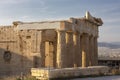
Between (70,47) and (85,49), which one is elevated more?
(70,47)

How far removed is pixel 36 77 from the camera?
2286 centimetres

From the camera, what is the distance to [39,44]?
1251 inches

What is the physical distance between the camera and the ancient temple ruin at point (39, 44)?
31.2m

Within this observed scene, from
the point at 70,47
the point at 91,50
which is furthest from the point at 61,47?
the point at 91,50

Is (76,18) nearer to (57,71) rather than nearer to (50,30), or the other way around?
(50,30)

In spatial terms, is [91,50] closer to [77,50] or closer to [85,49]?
[85,49]

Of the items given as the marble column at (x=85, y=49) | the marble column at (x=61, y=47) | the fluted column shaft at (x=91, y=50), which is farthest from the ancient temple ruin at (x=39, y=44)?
the fluted column shaft at (x=91, y=50)

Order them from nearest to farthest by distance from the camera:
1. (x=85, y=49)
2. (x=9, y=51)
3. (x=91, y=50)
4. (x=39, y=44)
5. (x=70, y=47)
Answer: (x=39, y=44) → (x=70, y=47) → (x=9, y=51) → (x=85, y=49) → (x=91, y=50)

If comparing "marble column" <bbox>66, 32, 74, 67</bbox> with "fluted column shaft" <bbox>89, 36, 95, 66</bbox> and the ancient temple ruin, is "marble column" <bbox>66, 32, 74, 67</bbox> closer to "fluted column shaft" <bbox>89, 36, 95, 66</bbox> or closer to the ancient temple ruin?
the ancient temple ruin

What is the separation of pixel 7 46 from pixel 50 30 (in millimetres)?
4712

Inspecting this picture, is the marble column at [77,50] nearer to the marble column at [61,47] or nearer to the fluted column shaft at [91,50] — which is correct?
the marble column at [61,47]

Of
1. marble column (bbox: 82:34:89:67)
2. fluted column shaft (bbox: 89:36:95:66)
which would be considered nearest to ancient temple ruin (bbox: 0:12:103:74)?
marble column (bbox: 82:34:89:67)

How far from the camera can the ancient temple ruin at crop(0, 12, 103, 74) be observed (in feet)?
102

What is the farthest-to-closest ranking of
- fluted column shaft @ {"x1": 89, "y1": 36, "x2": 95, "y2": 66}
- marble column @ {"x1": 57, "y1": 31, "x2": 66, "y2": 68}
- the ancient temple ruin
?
1. fluted column shaft @ {"x1": 89, "y1": 36, "x2": 95, "y2": 66}
2. the ancient temple ruin
3. marble column @ {"x1": 57, "y1": 31, "x2": 66, "y2": 68}
